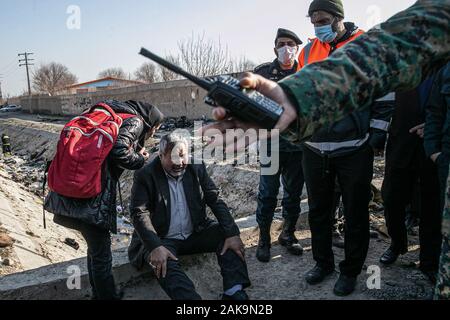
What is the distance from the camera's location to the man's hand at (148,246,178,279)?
8.82ft

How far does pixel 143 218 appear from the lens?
287 cm

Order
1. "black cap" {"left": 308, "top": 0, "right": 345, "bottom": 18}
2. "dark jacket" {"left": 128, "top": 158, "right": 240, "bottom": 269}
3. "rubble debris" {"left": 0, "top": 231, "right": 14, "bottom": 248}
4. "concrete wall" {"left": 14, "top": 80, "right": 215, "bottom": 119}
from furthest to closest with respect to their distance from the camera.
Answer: "concrete wall" {"left": 14, "top": 80, "right": 215, "bottom": 119} < "rubble debris" {"left": 0, "top": 231, "right": 14, "bottom": 248} < "black cap" {"left": 308, "top": 0, "right": 345, "bottom": 18} < "dark jacket" {"left": 128, "top": 158, "right": 240, "bottom": 269}

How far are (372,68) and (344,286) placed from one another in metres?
2.19

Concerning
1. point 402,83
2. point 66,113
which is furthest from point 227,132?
point 66,113

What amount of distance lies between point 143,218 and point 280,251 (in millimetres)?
1447

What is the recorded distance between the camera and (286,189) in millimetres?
3629

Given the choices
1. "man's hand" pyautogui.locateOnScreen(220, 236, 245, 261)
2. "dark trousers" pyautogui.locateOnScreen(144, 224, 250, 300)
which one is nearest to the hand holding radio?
"dark trousers" pyautogui.locateOnScreen(144, 224, 250, 300)

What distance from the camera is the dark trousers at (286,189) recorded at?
3516 mm

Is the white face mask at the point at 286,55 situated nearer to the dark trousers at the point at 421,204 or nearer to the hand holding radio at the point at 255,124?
the dark trousers at the point at 421,204

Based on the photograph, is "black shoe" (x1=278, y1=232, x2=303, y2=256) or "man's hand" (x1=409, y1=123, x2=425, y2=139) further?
"black shoe" (x1=278, y1=232, x2=303, y2=256)

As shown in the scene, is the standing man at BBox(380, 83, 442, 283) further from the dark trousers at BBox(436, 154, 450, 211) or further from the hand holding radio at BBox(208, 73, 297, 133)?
the hand holding radio at BBox(208, 73, 297, 133)

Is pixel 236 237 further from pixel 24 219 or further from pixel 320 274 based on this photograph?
pixel 24 219

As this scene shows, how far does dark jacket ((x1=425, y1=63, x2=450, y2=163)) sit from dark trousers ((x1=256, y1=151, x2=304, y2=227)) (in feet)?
3.74

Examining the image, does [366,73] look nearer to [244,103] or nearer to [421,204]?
[244,103]
